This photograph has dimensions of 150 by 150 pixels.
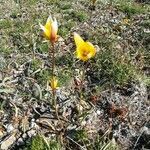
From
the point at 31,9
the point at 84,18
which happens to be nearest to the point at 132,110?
the point at 84,18

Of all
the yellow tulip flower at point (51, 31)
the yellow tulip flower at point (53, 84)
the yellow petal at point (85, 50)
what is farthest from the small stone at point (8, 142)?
the yellow tulip flower at point (51, 31)

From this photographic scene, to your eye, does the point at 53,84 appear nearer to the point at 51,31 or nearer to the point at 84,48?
the point at 84,48

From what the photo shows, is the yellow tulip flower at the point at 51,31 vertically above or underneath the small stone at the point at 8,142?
above

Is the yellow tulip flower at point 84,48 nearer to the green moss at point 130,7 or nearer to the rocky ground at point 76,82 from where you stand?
the rocky ground at point 76,82

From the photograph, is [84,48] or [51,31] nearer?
[51,31]

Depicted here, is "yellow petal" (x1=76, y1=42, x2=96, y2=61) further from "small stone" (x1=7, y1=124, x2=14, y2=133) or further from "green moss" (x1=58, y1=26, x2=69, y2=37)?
"green moss" (x1=58, y1=26, x2=69, y2=37)

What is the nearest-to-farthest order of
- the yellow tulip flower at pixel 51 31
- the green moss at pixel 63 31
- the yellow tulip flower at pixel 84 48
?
the yellow tulip flower at pixel 51 31
the yellow tulip flower at pixel 84 48
the green moss at pixel 63 31

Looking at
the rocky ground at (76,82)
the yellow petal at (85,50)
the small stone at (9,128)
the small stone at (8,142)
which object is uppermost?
the yellow petal at (85,50)

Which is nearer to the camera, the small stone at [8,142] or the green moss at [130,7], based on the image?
the small stone at [8,142]

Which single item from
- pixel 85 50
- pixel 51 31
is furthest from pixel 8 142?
pixel 51 31

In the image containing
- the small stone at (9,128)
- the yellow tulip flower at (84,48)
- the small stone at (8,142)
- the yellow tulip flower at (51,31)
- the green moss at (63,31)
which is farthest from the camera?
the green moss at (63,31)

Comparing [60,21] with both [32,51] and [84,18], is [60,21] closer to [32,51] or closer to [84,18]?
[84,18]
